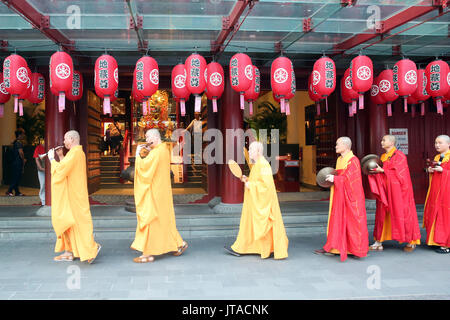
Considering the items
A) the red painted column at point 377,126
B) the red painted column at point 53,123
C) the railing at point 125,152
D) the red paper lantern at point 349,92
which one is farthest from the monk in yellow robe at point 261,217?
the railing at point 125,152

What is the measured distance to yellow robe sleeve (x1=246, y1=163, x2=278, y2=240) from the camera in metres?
5.09

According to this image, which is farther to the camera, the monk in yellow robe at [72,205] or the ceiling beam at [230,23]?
the ceiling beam at [230,23]

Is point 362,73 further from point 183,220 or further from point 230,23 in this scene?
point 183,220

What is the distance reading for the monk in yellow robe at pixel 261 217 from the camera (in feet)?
16.8

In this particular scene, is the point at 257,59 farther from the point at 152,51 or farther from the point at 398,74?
the point at 398,74

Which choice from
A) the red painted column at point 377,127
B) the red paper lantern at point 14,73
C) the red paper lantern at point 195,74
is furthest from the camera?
the red painted column at point 377,127

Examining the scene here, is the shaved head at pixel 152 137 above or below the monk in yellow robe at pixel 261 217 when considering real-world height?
above

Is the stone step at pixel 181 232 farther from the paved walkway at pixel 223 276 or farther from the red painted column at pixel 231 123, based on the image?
the red painted column at pixel 231 123

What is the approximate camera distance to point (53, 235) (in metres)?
6.45

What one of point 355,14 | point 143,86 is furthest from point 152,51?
point 355,14

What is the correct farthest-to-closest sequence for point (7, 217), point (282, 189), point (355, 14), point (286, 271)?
point (282, 189)
point (7, 217)
point (355, 14)
point (286, 271)

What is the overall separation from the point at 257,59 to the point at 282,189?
190 inches

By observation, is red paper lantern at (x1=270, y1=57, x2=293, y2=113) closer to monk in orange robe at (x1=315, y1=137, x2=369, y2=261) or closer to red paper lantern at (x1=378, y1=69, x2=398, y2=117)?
monk in orange robe at (x1=315, y1=137, x2=369, y2=261)

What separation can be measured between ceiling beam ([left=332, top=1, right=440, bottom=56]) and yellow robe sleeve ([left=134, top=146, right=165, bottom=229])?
13.2 ft
